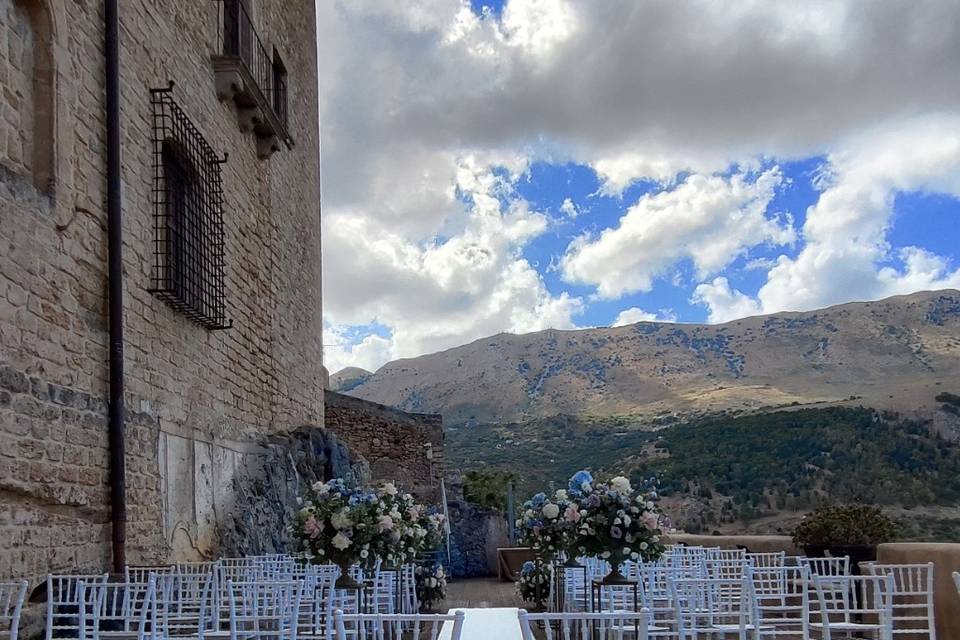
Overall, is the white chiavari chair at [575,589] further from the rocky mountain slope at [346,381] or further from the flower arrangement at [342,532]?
the rocky mountain slope at [346,381]

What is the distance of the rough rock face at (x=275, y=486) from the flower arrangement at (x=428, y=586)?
1385mm

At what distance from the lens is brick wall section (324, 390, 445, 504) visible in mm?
19328

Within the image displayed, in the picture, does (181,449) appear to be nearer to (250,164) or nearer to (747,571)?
(250,164)

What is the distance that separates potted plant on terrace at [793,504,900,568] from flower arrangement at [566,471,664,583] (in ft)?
8.87

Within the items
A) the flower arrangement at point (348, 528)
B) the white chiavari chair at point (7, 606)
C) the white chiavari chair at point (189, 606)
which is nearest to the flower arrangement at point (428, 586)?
the flower arrangement at point (348, 528)

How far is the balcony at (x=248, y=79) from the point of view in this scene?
10.1 meters

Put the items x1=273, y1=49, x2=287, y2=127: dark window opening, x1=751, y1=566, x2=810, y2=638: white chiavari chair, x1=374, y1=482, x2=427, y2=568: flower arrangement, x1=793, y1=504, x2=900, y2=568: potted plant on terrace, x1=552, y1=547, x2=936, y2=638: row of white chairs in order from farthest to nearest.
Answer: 1. x1=273, y1=49, x2=287, y2=127: dark window opening
2. x1=793, y1=504, x2=900, y2=568: potted plant on terrace
3. x1=374, y1=482, x2=427, y2=568: flower arrangement
4. x1=552, y1=547, x2=936, y2=638: row of white chairs
5. x1=751, y1=566, x2=810, y2=638: white chiavari chair

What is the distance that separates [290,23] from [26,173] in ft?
28.0

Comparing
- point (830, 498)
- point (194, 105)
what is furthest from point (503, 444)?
point (194, 105)

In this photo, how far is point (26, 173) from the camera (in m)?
6.14

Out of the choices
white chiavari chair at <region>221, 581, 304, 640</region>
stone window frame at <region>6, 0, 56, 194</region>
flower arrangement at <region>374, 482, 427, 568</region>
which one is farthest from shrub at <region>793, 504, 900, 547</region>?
stone window frame at <region>6, 0, 56, 194</region>

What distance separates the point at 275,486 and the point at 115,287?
15.5 feet

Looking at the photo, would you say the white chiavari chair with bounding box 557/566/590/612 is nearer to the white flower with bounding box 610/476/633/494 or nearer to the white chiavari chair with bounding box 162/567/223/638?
the white flower with bounding box 610/476/633/494

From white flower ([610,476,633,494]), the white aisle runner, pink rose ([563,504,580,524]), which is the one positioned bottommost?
the white aisle runner
